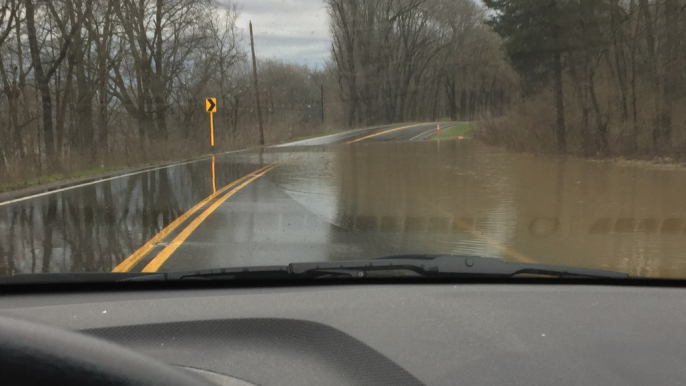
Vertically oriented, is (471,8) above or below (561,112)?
above

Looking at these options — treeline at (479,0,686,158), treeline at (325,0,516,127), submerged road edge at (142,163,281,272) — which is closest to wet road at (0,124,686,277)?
submerged road edge at (142,163,281,272)

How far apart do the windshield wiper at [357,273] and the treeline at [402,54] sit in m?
54.9

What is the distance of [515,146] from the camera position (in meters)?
27.6

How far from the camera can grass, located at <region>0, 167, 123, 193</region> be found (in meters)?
16.6

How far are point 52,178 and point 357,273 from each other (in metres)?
17.3

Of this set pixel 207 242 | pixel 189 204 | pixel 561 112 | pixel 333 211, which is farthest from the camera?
pixel 561 112

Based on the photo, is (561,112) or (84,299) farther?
(561,112)

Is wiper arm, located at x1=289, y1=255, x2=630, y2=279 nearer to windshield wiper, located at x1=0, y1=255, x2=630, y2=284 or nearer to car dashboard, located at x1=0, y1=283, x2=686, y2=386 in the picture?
windshield wiper, located at x1=0, y1=255, x2=630, y2=284

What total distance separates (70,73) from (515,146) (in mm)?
20532

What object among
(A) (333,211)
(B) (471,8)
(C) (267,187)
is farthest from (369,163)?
(B) (471,8)

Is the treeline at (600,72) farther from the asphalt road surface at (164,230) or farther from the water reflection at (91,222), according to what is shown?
the water reflection at (91,222)

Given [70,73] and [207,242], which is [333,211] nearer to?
[207,242]

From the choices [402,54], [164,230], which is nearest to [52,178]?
[164,230]

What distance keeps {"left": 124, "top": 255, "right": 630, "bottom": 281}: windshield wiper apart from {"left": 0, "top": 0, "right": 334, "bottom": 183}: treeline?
15694mm
